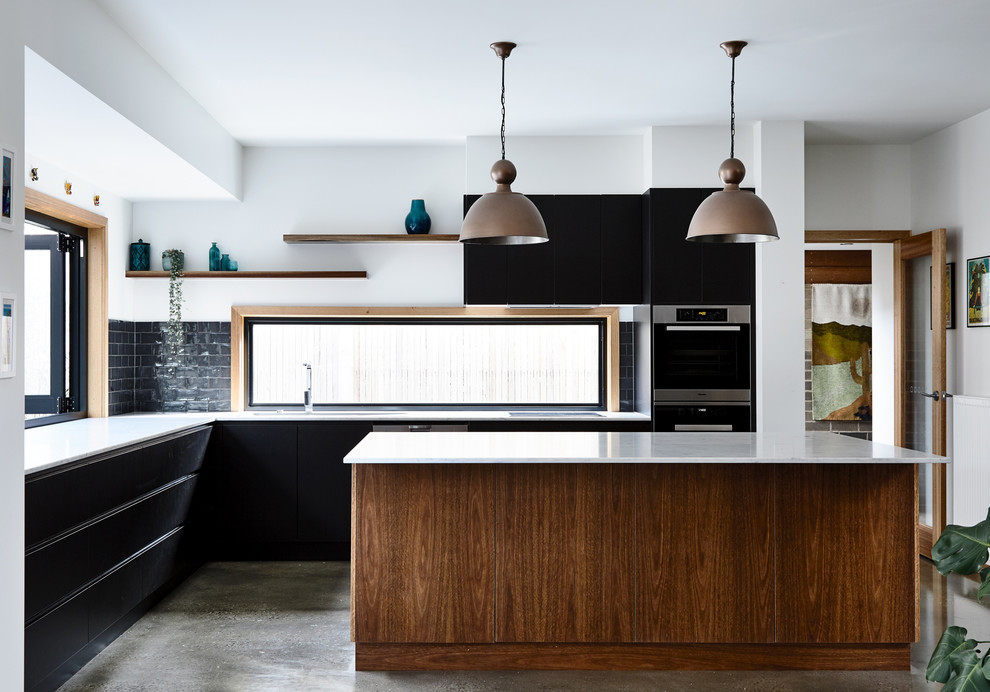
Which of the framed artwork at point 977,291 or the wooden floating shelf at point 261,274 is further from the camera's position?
the wooden floating shelf at point 261,274

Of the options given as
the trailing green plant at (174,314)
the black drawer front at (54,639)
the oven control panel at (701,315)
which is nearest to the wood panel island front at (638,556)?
the black drawer front at (54,639)

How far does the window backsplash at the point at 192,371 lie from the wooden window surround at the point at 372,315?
6 cm

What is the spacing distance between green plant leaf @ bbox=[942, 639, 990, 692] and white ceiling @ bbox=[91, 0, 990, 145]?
247cm

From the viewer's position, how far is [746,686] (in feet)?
10.7

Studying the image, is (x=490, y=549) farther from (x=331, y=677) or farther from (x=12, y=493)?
(x=12, y=493)

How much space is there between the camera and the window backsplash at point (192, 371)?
5.67 metres

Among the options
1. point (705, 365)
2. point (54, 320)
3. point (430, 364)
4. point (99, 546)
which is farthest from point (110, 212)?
point (705, 365)

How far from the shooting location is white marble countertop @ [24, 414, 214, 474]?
327 cm

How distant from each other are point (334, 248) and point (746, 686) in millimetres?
3792

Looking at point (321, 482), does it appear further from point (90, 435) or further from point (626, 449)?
point (626, 449)

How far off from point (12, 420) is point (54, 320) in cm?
232

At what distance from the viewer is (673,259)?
5145mm

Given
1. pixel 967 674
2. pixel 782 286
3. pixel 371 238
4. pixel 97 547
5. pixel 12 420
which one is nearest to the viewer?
pixel 967 674

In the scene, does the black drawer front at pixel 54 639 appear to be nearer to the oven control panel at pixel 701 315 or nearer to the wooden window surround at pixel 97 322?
the wooden window surround at pixel 97 322
